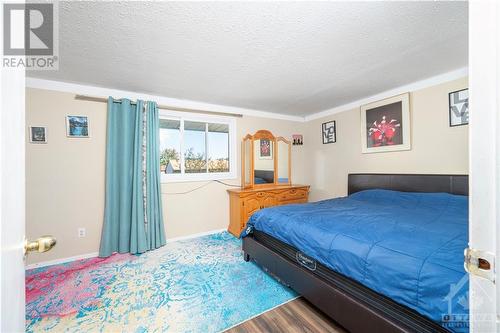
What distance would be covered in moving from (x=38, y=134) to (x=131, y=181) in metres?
1.15

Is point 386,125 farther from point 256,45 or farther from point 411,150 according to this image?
point 256,45

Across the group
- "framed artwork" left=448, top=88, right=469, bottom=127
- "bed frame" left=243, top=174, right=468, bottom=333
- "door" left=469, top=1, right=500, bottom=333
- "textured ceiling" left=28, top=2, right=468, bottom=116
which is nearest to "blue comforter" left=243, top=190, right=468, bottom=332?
"bed frame" left=243, top=174, right=468, bottom=333

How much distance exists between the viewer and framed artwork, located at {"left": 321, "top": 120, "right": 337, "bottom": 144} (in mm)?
3984

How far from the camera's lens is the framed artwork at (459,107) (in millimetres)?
2463

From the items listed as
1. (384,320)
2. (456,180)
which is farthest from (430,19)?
(384,320)

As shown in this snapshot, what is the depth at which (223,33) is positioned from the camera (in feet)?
5.62

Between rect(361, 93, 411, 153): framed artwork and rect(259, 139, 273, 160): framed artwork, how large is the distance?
1625mm

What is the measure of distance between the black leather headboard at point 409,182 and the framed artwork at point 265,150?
1.50 m

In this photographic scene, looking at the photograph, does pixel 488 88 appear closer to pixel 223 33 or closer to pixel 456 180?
pixel 223 33

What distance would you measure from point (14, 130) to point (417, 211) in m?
2.94

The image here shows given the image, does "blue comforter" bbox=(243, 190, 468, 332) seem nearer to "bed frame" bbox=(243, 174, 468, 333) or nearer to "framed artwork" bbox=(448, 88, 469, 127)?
"bed frame" bbox=(243, 174, 468, 333)

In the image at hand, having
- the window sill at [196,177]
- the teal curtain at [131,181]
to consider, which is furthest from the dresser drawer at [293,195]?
the teal curtain at [131,181]

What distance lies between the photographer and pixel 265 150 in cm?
399

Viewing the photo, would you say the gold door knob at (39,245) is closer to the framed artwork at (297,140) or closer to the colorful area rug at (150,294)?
the colorful area rug at (150,294)
